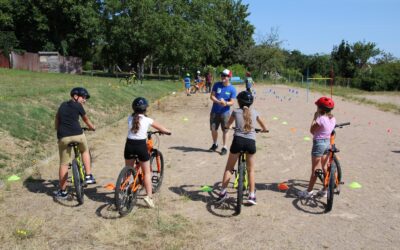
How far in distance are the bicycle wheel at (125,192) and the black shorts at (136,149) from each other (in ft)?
0.69

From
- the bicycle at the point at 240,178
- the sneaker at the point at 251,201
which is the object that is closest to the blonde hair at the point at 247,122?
the bicycle at the point at 240,178

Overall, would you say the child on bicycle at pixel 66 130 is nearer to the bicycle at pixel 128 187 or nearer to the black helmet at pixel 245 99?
the bicycle at pixel 128 187

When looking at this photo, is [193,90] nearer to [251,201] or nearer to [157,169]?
[157,169]

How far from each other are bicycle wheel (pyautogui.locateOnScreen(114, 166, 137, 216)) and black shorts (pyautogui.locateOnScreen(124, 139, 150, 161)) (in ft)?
0.69

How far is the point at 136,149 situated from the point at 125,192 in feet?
1.87

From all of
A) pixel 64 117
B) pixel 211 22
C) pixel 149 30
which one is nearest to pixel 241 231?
pixel 64 117

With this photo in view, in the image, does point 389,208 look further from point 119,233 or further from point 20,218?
point 20,218

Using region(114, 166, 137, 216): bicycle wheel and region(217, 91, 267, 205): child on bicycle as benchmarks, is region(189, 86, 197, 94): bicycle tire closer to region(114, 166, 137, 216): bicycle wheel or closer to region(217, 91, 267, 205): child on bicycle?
region(217, 91, 267, 205): child on bicycle

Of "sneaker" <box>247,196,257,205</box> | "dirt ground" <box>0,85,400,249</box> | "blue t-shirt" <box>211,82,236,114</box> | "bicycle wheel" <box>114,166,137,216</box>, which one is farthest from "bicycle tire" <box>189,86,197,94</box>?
"bicycle wheel" <box>114,166,137,216</box>

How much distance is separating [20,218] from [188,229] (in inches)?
82.3

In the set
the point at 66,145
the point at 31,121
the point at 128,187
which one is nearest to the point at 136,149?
the point at 128,187

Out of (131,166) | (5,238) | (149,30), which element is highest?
(149,30)

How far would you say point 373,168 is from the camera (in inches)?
334

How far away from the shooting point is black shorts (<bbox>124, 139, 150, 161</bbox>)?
5.60 metres
